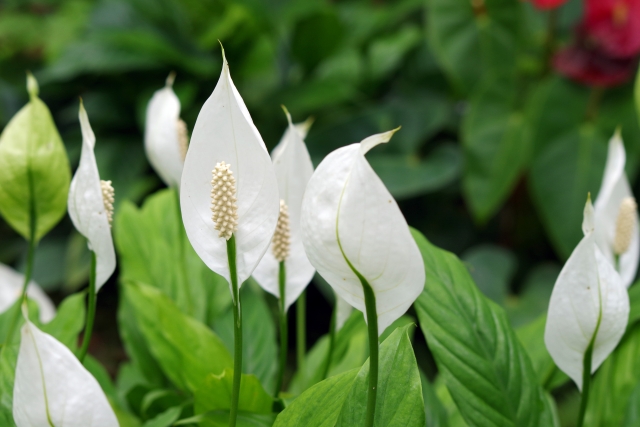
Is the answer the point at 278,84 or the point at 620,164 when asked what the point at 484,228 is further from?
the point at 620,164

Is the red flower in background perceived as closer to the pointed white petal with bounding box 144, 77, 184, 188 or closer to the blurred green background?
the blurred green background

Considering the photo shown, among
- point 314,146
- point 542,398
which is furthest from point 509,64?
point 542,398

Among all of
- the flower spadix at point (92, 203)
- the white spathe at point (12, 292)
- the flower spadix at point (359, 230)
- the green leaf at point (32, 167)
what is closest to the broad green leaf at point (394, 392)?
the flower spadix at point (359, 230)

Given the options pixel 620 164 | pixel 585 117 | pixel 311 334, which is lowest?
pixel 311 334

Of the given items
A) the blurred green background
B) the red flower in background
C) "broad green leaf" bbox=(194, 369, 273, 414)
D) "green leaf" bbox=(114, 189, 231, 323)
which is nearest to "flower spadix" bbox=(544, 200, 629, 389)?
"broad green leaf" bbox=(194, 369, 273, 414)

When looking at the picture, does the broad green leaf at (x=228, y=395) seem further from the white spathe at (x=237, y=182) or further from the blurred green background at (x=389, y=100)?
the blurred green background at (x=389, y=100)

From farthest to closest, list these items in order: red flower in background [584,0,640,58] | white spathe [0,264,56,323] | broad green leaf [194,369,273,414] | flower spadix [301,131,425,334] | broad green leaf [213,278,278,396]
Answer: red flower in background [584,0,640,58]
white spathe [0,264,56,323]
broad green leaf [213,278,278,396]
broad green leaf [194,369,273,414]
flower spadix [301,131,425,334]
